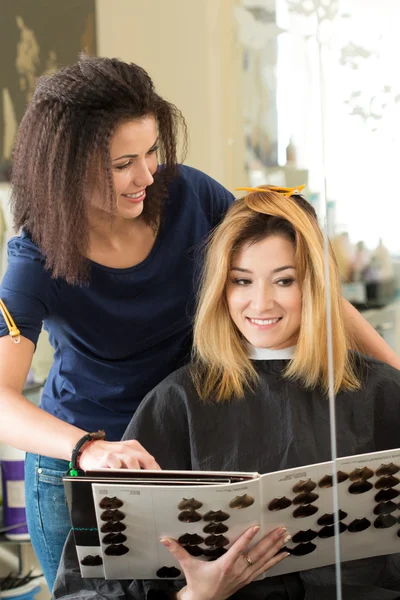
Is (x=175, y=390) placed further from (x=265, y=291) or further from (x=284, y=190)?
(x=284, y=190)

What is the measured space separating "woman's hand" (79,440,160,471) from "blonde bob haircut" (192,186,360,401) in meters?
0.34

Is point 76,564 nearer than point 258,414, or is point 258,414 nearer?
point 76,564

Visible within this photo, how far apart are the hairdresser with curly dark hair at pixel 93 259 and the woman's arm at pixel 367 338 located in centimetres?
35

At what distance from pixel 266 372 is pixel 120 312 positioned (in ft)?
1.02

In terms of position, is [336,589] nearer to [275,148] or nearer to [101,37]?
[275,148]

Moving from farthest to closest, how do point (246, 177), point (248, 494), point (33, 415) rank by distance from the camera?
1. point (246, 177)
2. point (33, 415)
3. point (248, 494)

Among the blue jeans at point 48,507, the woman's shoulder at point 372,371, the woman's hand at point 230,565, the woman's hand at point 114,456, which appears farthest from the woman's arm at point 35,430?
the woman's shoulder at point 372,371

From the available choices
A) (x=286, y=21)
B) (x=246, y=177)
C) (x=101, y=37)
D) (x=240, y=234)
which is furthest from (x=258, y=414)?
(x=101, y=37)

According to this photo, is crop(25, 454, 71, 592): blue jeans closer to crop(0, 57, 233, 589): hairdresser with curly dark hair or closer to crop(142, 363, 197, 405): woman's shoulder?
crop(0, 57, 233, 589): hairdresser with curly dark hair

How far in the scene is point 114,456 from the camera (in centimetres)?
134

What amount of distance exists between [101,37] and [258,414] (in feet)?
3.52

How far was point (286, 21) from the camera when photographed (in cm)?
158

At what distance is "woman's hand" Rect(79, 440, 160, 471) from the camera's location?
134 centimetres

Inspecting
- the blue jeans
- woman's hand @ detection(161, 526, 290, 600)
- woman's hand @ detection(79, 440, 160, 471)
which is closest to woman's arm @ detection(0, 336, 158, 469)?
woman's hand @ detection(79, 440, 160, 471)
